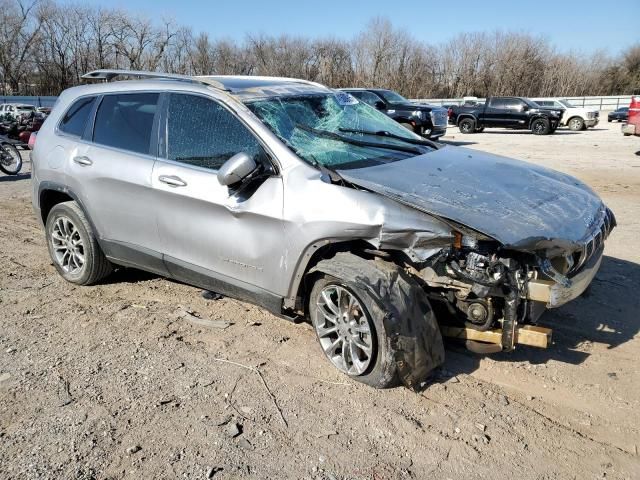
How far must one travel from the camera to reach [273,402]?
3363 mm

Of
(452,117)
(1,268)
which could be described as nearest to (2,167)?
(1,268)

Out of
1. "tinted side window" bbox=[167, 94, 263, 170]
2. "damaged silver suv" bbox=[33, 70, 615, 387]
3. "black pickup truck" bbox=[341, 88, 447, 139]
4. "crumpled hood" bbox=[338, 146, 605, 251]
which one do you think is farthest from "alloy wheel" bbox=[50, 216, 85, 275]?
"black pickup truck" bbox=[341, 88, 447, 139]

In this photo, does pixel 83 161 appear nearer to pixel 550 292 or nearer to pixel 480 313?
pixel 480 313

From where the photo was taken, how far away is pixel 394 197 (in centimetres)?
339

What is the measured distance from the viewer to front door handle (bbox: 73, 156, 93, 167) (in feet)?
15.8

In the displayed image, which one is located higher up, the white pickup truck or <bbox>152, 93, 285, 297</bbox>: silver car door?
<bbox>152, 93, 285, 297</bbox>: silver car door

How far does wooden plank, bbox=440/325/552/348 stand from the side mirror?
5.23 ft

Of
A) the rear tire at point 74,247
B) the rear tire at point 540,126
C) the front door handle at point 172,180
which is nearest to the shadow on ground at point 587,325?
the front door handle at point 172,180

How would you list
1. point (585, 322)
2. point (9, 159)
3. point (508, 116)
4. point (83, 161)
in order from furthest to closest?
1. point (508, 116)
2. point (9, 159)
3. point (83, 161)
4. point (585, 322)

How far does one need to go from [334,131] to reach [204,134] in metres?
0.97

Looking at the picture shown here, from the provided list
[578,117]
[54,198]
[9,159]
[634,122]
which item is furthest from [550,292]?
[578,117]

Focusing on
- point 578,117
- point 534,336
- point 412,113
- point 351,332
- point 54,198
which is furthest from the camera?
point 578,117

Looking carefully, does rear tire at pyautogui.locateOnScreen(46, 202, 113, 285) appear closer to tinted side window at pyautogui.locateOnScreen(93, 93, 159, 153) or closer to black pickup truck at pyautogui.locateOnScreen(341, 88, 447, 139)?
Result: tinted side window at pyautogui.locateOnScreen(93, 93, 159, 153)

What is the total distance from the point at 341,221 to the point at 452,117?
26.0 m
